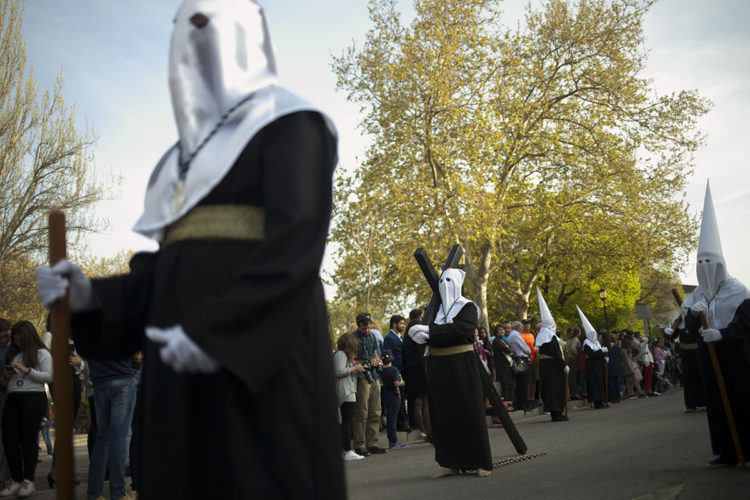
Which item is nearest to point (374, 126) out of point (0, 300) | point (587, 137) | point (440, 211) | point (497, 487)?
point (440, 211)

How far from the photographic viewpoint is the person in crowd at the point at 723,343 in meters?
7.47

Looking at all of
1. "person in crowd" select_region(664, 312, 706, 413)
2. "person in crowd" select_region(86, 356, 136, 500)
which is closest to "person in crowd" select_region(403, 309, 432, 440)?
"person in crowd" select_region(664, 312, 706, 413)

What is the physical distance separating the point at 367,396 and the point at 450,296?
3.47 metres

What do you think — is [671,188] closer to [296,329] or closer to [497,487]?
[497,487]

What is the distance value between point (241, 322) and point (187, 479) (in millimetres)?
472

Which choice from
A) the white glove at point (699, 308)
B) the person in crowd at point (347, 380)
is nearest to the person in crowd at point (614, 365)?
the person in crowd at point (347, 380)

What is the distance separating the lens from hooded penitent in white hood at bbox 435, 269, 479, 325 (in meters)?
9.12

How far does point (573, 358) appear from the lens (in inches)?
894

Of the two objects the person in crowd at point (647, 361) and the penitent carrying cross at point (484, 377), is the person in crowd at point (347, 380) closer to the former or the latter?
the penitent carrying cross at point (484, 377)

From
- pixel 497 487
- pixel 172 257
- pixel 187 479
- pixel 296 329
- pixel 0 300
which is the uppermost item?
pixel 0 300

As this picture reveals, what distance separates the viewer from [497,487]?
7641 mm

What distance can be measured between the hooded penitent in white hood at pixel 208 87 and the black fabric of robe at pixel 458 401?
21.5ft

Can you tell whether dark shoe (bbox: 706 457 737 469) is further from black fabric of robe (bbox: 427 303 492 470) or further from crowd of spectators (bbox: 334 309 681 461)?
crowd of spectators (bbox: 334 309 681 461)

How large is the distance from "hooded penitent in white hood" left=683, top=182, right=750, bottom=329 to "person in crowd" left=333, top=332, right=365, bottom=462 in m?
4.94
